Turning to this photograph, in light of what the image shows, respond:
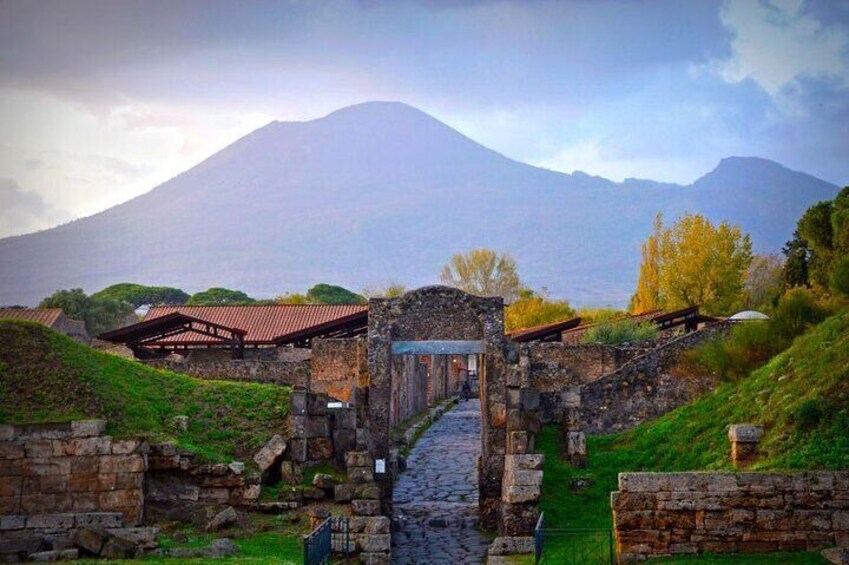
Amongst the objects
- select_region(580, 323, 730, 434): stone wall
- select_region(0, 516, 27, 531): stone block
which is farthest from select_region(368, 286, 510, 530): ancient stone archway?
select_region(0, 516, 27, 531): stone block

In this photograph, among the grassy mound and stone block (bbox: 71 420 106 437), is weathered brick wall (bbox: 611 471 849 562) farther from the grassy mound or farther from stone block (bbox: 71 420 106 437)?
stone block (bbox: 71 420 106 437)

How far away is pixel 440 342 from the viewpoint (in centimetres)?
2472

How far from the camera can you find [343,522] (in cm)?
1970

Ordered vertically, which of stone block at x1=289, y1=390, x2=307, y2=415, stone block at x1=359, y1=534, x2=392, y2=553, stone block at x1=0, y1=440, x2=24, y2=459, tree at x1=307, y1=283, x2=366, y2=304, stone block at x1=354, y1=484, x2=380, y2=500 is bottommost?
stone block at x1=359, y1=534, x2=392, y2=553

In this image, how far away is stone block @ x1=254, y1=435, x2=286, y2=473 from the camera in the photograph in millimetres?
21234

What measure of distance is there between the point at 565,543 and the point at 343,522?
4.10 metres

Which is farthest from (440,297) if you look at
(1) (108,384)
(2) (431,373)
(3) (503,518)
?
(2) (431,373)

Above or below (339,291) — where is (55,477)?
below

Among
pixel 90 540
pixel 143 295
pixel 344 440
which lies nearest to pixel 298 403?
pixel 344 440

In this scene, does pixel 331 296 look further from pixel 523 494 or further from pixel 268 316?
pixel 523 494

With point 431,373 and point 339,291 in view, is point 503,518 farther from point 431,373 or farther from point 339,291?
point 339,291

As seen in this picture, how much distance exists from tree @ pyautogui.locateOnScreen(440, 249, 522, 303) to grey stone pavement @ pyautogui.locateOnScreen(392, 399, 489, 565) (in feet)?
197

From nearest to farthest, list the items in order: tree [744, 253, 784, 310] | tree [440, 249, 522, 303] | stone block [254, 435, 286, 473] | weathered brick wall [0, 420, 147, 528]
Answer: weathered brick wall [0, 420, 147, 528] < stone block [254, 435, 286, 473] < tree [744, 253, 784, 310] < tree [440, 249, 522, 303]

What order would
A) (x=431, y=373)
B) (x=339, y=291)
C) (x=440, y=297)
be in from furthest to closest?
(x=339, y=291)
(x=431, y=373)
(x=440, y=297)
